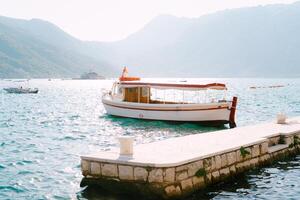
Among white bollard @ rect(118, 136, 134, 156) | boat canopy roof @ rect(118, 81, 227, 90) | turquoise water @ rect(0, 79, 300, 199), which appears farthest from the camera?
boat canopy roof @ rect(118, 81, 227, 90)

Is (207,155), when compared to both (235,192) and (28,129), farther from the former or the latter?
(28,129)

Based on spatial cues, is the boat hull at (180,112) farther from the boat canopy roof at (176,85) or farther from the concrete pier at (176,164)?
the concrete pier at (176,164)

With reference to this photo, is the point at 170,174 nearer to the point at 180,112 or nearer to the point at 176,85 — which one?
the point at 176,85

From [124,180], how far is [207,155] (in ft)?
8.40

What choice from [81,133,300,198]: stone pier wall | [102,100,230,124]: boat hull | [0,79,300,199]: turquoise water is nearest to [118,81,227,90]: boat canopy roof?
[102,100,230,124]: boat hull

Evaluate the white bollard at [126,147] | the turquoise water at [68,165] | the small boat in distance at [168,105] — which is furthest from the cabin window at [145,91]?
the white bollard at [126,147]

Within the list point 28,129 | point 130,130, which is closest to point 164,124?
point 130,130

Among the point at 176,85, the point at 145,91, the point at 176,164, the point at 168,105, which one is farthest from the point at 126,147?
the point at 145,91

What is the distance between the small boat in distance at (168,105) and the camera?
31.3m

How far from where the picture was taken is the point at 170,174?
11.4 meters

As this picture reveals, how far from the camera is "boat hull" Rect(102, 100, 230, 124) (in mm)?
31438

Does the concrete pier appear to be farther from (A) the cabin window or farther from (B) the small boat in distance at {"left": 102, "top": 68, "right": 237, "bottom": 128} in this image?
(A) the cabin window

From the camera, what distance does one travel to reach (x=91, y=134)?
29.6 m

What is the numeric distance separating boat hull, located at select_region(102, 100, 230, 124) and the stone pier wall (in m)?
16.6
